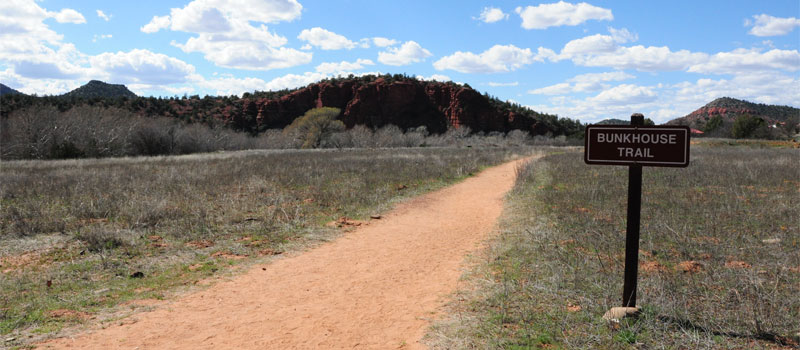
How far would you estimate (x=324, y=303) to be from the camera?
5363 millimetres

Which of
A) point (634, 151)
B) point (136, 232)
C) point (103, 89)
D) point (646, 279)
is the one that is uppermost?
→ point (103, 89)

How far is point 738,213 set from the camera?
9.23 meters

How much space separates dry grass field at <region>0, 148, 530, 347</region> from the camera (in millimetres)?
5363

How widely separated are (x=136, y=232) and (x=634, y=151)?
8588 millimetres

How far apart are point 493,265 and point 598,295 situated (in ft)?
6.10

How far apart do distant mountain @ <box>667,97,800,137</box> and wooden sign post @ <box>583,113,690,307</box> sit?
7493 cm

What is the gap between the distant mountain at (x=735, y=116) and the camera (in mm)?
71688

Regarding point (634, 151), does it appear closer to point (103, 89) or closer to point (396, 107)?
point (396, 107)

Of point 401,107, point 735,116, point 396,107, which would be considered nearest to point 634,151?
point 396,107

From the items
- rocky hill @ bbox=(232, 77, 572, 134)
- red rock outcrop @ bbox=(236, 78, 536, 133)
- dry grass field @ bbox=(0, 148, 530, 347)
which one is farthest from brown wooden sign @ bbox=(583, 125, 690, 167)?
red rock outcrop @ bbox=(236, 78, 536, 133)

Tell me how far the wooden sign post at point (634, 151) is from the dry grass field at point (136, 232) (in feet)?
17.4

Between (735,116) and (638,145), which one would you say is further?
(735,116)

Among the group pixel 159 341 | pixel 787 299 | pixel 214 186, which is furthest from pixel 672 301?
pixel 214 186

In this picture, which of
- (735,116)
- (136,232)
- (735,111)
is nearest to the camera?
(136,232)
